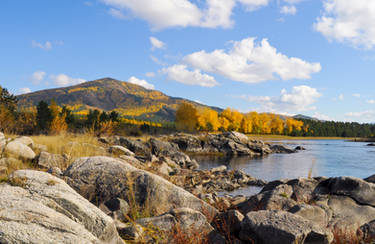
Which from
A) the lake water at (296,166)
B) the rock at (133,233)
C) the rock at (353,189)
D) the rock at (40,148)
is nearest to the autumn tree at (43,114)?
the lake water at (296,166)

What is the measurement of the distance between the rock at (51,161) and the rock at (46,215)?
478 centimetres

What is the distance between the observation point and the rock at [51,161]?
28.3ft

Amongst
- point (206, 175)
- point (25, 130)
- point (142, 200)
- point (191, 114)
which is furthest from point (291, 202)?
point (191, 114)

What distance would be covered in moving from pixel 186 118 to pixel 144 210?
74.0m

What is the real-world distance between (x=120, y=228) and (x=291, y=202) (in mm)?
4190

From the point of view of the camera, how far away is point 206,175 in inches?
715

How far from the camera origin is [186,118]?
7962 centimetres

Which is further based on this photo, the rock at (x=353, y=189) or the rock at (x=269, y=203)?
the rock at (x=353, y=189)

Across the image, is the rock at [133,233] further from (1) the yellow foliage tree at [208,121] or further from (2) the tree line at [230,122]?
(1) the yellow foliage tree at [208,121]

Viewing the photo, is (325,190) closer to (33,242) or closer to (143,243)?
(143,243)

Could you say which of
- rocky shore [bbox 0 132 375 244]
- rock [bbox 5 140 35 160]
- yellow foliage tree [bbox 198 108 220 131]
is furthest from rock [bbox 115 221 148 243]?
yellow foliage tree [bbox 198 108 220 131]

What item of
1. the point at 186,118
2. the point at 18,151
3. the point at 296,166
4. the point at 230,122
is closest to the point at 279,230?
the point at 18,151

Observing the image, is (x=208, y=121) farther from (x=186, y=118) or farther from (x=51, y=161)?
(x=51, y=161)

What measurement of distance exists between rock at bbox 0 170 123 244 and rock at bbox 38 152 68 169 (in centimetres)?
478
